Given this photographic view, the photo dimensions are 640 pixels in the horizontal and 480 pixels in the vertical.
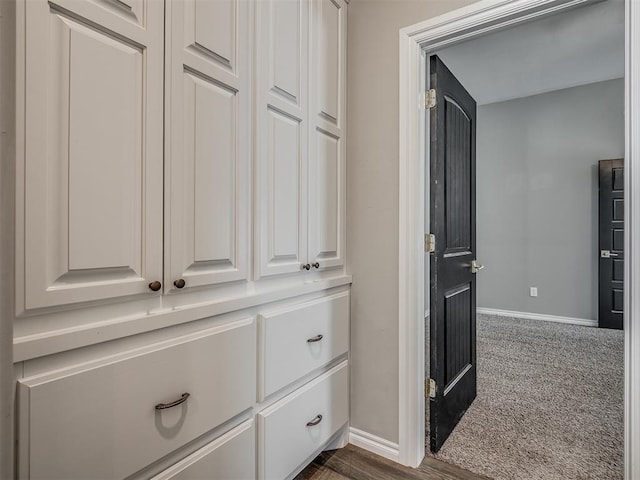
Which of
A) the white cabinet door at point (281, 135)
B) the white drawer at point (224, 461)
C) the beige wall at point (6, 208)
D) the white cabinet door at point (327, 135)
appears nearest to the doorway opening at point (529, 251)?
the white cabinet door at point (327, 135)

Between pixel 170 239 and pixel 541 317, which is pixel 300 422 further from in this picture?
pixel 541 317

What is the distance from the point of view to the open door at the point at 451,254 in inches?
70.7

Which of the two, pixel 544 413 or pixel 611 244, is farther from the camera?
pixel 611 244

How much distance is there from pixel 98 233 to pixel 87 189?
0.11 m

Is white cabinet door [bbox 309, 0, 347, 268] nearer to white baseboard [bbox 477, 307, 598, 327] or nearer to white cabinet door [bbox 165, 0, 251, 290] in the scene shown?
white cabinet door [bbox 165, 0, 251, 290]

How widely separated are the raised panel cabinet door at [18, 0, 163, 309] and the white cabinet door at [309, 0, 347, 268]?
2.48ft

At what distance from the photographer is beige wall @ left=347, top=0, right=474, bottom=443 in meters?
1.72

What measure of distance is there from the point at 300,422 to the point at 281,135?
3.86 ft

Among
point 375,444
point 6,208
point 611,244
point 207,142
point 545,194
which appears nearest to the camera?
point 6,208

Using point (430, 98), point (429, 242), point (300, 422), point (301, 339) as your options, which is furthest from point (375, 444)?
point (430, 98)

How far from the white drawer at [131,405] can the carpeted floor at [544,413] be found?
1.29m

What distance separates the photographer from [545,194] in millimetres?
4500

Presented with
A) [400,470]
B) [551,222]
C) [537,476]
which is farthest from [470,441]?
[551,222]

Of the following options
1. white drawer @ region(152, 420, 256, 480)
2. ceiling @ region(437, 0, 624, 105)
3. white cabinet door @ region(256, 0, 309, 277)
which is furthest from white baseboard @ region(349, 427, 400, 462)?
ceiling @ region(437, 0, 624, 105)
